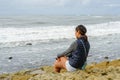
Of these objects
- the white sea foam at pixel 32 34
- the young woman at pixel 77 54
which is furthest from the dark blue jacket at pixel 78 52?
the white sea foam at pixel 32 34

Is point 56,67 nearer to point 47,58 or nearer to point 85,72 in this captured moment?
point 85,72

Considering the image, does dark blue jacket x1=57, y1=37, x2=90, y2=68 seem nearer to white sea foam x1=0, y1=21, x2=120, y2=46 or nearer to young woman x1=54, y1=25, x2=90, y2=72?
young woman x1=54, y1=25, x2=90, y2=72

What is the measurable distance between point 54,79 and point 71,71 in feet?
2.34

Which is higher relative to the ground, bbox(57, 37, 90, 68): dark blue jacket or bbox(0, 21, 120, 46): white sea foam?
bbox(57, 37, 90, 68): dark blue jacket

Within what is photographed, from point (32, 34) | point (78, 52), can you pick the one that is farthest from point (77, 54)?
point (32, 34)

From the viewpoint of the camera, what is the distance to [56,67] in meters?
8.70

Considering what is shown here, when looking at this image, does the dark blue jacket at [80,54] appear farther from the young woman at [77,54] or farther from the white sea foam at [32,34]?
the white sea foam at [32,34]

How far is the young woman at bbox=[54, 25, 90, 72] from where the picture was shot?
318 inches

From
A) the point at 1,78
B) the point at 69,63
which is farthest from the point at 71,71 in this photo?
the point at 1,78

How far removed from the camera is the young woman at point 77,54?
8084 mm

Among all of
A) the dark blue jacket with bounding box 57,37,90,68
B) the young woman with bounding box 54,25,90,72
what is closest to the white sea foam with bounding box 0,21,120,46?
the young woman with bounding box 54,25,90,72

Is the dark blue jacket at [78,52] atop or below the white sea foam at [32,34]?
atop

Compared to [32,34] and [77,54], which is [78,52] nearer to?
[77,54]

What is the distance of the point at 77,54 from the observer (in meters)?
8.16
